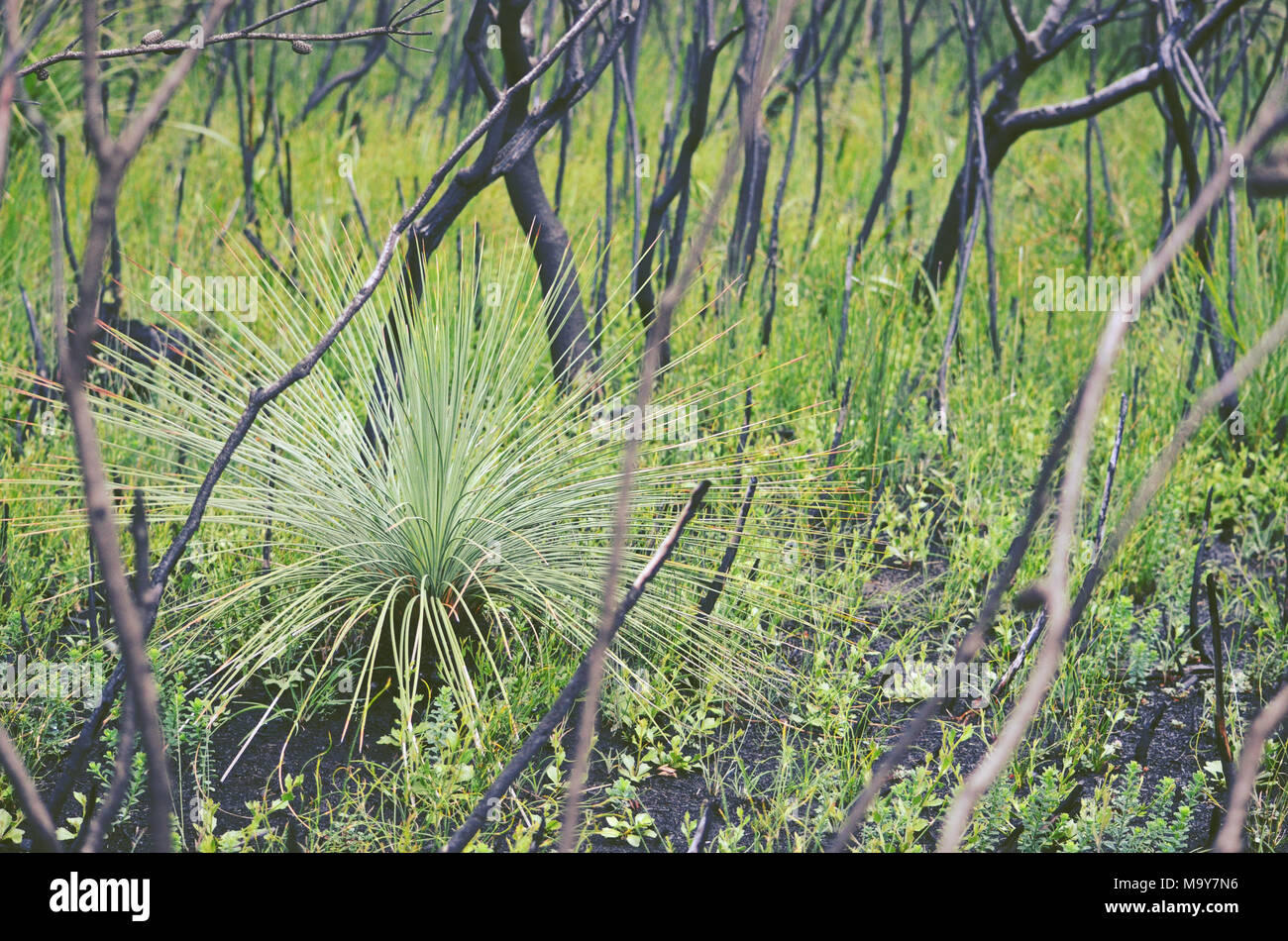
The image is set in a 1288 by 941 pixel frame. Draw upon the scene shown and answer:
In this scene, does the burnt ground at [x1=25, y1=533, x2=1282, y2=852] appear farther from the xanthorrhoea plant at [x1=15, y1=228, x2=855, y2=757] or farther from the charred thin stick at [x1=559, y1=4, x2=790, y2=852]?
the charred thin stick at [x1=559, y1=4, x2=790, y2=852]

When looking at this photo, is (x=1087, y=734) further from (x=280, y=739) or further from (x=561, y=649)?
(x=280, y=739)

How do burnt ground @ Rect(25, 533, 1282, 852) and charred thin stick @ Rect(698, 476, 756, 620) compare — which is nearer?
burnt ground @ Rect(25, 533, 1282, 852)

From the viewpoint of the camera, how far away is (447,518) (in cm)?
187

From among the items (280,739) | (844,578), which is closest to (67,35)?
(280,739)
